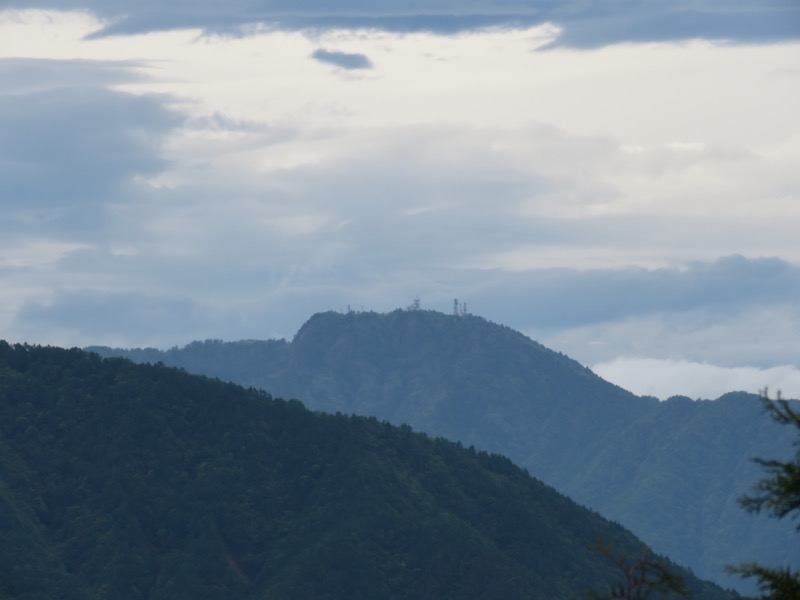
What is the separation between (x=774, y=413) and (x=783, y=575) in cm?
412

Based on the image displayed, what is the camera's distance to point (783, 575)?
3894 cm

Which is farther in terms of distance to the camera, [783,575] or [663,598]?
[663,598]

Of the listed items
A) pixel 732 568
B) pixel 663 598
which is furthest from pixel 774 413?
pixel 663 598

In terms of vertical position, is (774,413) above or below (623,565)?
above

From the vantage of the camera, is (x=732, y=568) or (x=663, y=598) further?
(x=663, y=598)

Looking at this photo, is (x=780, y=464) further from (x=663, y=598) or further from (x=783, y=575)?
(x=663, y=598)

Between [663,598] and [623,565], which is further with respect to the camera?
[663,598]

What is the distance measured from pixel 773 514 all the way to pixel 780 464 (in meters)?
1.48

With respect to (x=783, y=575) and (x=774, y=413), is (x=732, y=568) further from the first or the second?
(x=774, y=413)

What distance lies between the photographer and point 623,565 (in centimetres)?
4141

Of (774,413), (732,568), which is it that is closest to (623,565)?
(732,568)

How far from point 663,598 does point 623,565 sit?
5648 mm

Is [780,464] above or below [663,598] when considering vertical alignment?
above

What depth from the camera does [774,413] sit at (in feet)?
132
